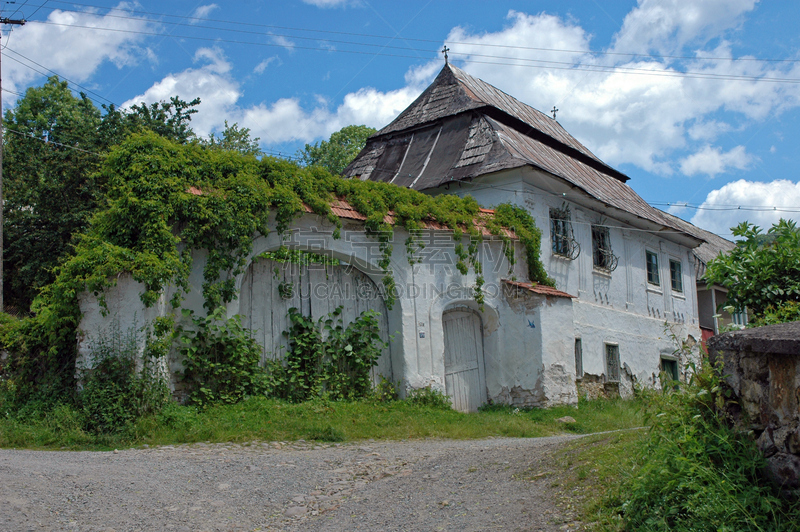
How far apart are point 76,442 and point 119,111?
1375 cm

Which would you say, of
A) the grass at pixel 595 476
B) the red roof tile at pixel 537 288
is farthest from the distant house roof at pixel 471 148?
the grass at pixel 595 476

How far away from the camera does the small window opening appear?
14359 mm

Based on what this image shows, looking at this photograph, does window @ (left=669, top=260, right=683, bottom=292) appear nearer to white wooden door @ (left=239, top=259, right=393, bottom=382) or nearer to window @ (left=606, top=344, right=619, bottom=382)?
window @ (left=606, top=344, right=619, bottom=382)

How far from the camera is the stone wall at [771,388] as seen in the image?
12.3ft

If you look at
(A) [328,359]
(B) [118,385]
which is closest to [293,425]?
(A) [328,359]

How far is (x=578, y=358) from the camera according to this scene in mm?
14469

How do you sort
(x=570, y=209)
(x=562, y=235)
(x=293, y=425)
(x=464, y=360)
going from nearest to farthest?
(x=293, y=425) < (x=464, y=360) < (x=562, y=235) < (x=570, y=209)

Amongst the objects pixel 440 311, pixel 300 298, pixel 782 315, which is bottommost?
pixel 782 315

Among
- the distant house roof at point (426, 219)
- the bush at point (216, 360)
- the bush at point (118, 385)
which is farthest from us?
the distant house roof at point (426, 219)

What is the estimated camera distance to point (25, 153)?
→ 20.5 metres

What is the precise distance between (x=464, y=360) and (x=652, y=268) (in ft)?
29.1

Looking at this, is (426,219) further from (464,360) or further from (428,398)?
(428,398)

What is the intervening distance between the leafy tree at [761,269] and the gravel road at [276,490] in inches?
97.2

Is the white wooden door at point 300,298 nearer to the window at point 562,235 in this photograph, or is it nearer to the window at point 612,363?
the window at point 562,235
